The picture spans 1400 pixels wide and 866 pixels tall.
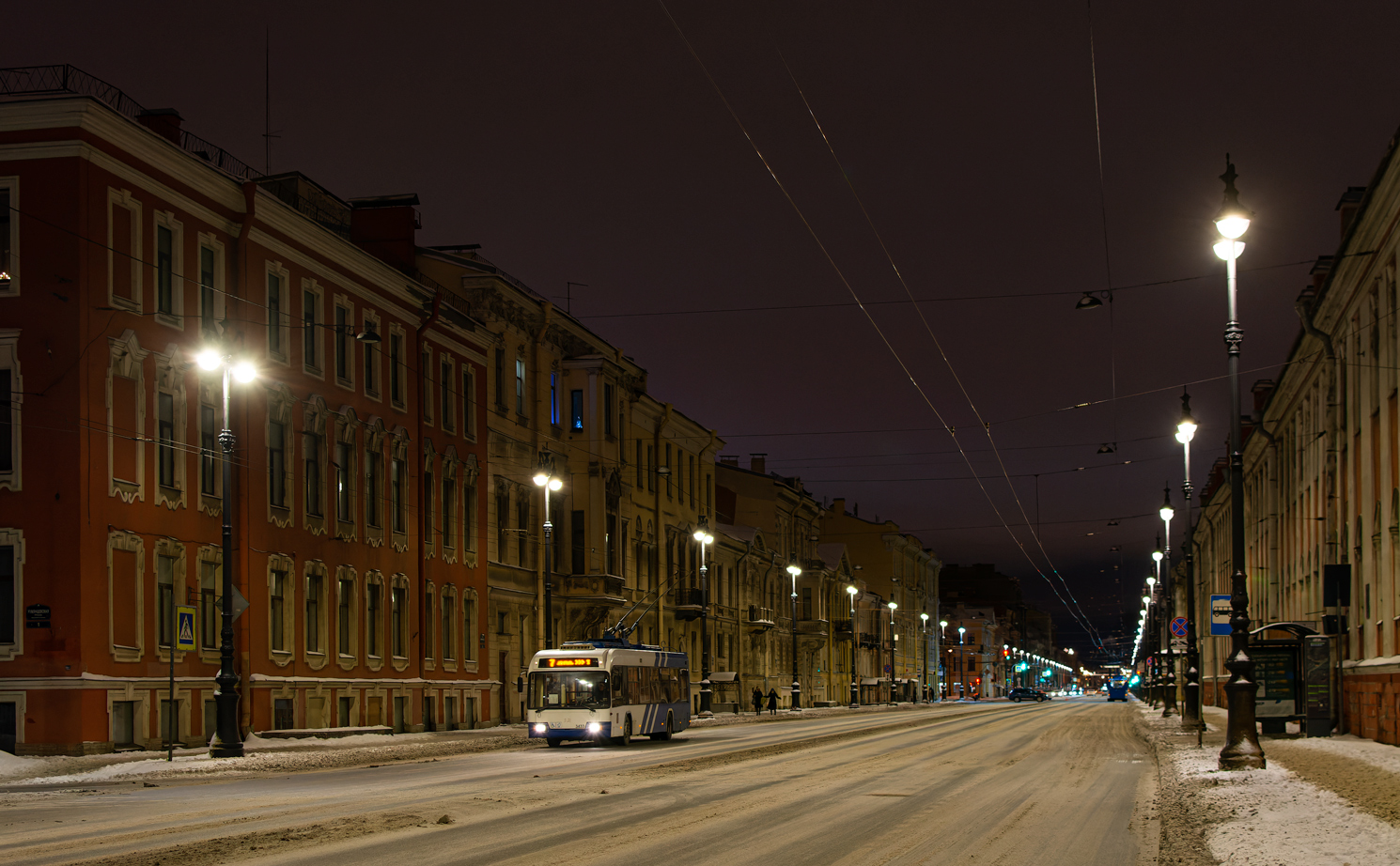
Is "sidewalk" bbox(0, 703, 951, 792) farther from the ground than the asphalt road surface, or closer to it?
closer to it

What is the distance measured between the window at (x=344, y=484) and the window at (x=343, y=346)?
1986mm

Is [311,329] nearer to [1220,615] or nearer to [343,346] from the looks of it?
[343,346]

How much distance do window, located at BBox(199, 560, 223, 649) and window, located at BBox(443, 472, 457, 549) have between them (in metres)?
13.8

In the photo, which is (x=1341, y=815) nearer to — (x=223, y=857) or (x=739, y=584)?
(x=223, y=857)

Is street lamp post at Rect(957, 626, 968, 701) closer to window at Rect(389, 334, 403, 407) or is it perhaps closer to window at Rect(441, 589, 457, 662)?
window at Rect(441, 589, 457, 662)

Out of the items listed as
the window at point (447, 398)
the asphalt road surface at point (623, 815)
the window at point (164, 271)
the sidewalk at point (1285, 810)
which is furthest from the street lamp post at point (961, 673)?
the sidewalk at point (1285, 810)

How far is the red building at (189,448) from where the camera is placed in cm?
2861

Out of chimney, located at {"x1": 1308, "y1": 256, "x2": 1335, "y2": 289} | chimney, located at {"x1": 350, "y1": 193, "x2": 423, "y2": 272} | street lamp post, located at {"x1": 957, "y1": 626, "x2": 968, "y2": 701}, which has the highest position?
chimney, located at {"x1": 350, "y1": 193, "x2": 423, "y2": 272}

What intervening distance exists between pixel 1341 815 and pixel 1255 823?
3.75 ft

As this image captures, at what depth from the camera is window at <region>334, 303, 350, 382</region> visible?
1597 inches

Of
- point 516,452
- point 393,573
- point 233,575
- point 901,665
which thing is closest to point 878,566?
point 901,665

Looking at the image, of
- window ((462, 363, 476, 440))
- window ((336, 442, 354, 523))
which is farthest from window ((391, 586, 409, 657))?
window ((462, 363, 476, 440))

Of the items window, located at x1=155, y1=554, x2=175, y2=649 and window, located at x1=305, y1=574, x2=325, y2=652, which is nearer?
window, located at x1=155, y1=554, x2=175, y2=649

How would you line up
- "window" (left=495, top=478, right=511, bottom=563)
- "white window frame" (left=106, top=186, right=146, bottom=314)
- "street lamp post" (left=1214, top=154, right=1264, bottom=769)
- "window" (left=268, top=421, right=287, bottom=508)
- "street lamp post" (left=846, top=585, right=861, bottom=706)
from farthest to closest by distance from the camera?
"street lamp post" (left=846, top=585, right=861, bottom=706), "window" (left=495, top=478, right=511, bottom=563), "window" (left=268, top=421, right=287, bottom=508), "white window frame" (left=106, top=186, right=146, bottom=314), "street lamp post" (left=1214, top=154, right=1264, bottom=769)
